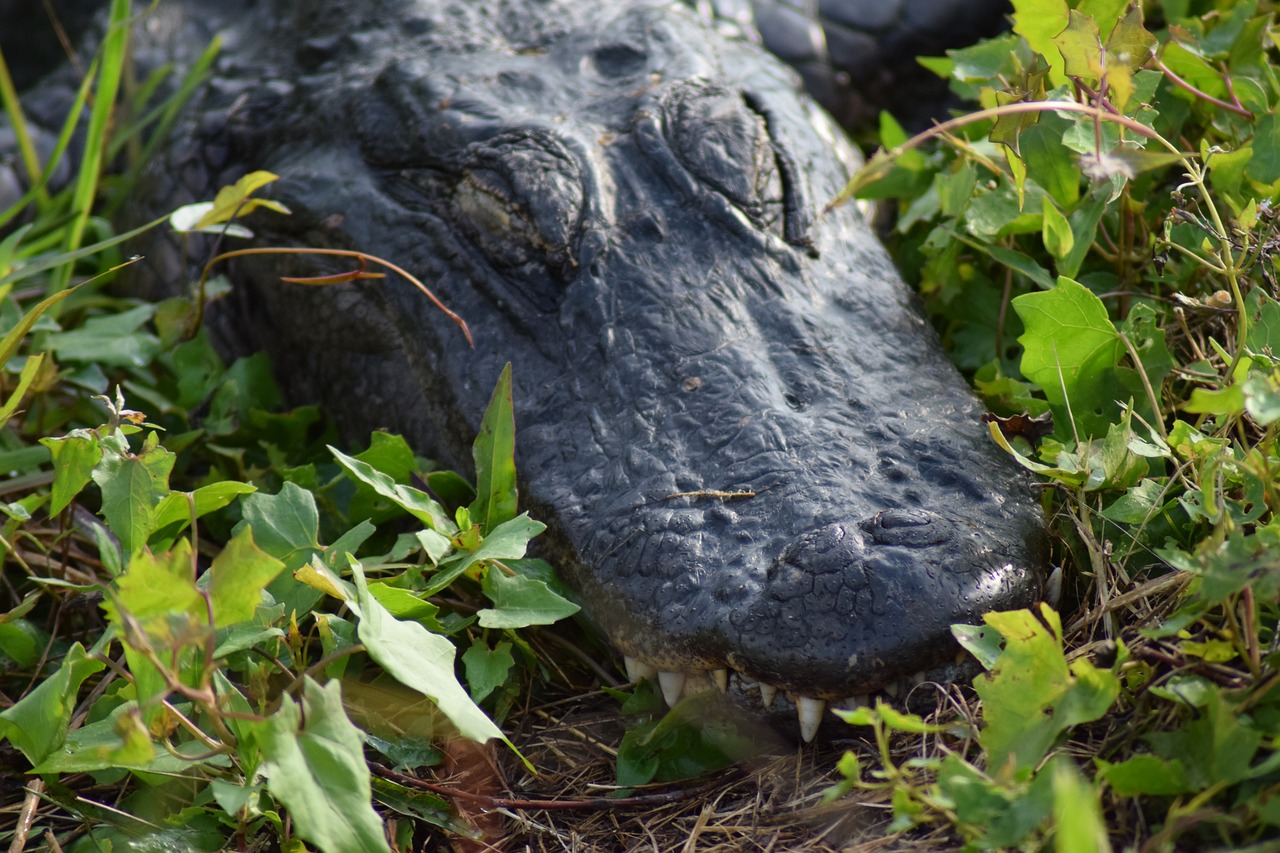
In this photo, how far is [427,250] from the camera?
2.72 meters

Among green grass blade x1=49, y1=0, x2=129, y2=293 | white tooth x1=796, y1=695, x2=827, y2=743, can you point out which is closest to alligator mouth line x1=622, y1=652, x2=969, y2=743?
white tooth x1=796, y1=695, x2=827, y2=743


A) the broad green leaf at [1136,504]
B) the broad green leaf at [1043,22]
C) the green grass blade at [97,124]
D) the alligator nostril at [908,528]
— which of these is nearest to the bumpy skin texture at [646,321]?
the alligator nostril at [908,528]

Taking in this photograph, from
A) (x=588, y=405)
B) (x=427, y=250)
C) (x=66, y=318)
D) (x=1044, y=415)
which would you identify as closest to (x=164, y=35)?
(x=66, y=318)

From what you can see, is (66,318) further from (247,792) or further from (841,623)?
(841,623)

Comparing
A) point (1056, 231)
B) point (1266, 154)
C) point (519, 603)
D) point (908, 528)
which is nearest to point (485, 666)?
point (519, 603)

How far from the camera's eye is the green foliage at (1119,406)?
4.34ft

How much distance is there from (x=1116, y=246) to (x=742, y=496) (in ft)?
3.81

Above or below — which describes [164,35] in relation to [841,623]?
above

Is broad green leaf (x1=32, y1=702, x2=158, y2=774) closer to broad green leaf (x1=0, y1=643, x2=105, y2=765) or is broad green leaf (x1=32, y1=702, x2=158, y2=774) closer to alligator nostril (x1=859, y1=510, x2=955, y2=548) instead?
broad green leaf (x1=0, y1=643, x2=105, y2=765)

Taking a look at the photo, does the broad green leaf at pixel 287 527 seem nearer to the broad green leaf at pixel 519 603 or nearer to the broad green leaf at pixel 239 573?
the broad green leaf at pixel 519 603

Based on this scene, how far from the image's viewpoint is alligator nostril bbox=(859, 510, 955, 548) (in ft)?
5.46

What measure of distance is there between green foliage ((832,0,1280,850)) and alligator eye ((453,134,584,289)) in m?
0.83

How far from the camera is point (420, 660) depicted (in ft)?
5.01

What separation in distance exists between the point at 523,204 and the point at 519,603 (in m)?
1.09
